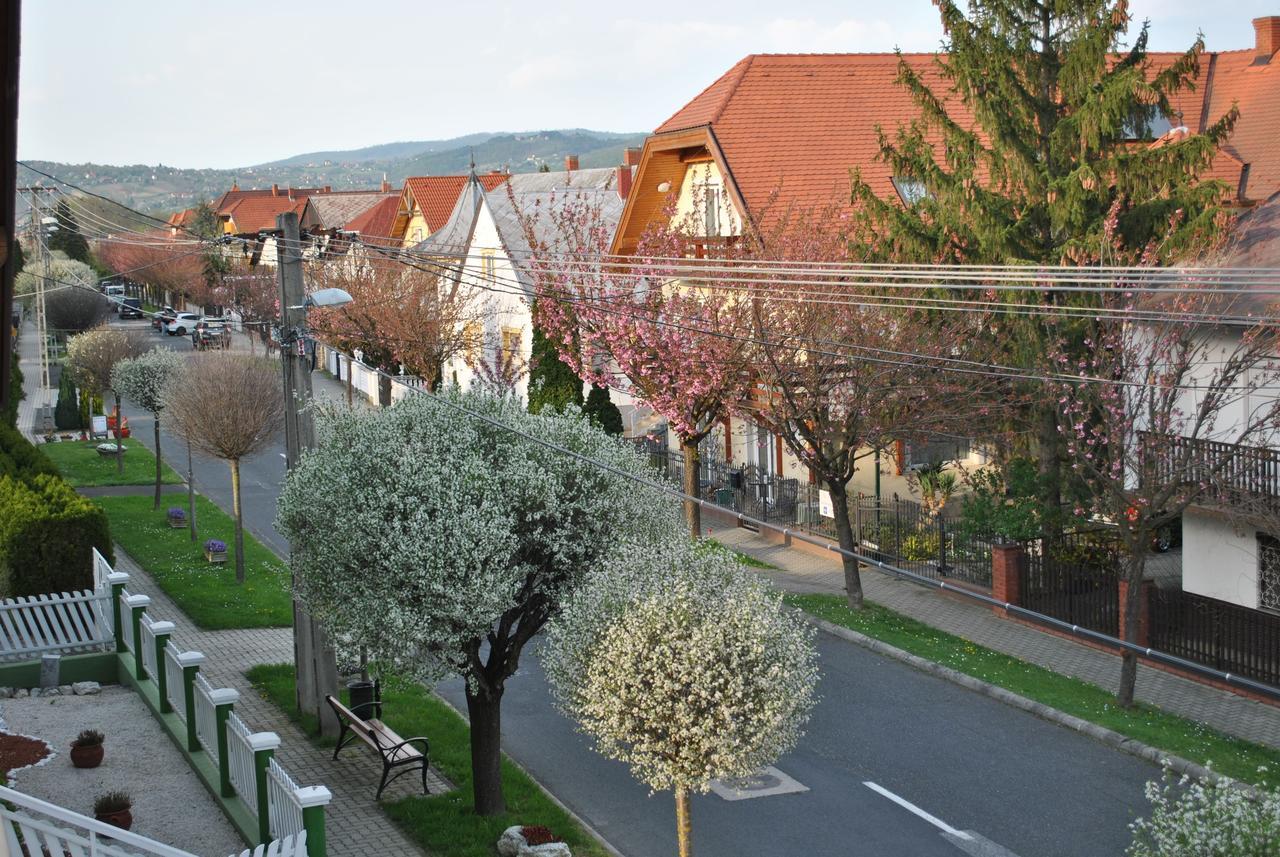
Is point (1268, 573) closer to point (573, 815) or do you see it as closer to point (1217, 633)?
point (1217, 633)

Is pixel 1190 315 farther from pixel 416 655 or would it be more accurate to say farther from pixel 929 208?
pixel 416 655

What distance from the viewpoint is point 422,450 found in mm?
12812

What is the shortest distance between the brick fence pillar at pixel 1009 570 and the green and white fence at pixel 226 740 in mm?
12887

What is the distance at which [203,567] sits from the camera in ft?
80.4

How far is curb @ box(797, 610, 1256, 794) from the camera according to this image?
1519 cm

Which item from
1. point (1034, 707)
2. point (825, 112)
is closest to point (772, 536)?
point (825, 112)

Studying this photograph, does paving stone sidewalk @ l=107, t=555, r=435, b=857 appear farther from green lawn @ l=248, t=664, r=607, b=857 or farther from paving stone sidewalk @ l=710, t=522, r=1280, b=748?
paving stone sidewalk @ l=710, t=522, r=1280, b=748

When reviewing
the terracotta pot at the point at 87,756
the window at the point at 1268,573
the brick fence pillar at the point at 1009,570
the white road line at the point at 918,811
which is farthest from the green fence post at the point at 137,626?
the window at the point at 1268,573

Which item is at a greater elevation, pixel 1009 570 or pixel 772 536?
pixel 1009 570

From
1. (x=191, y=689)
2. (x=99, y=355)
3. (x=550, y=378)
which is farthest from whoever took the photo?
(x=99, y=355)

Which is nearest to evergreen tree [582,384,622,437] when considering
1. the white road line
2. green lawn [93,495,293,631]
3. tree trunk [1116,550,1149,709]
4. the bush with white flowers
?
green lawn [93,495,293,631]

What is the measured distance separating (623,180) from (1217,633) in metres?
34.9

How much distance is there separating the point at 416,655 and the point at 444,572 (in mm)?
907

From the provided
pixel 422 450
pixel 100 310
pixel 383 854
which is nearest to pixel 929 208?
pixel 422 450
